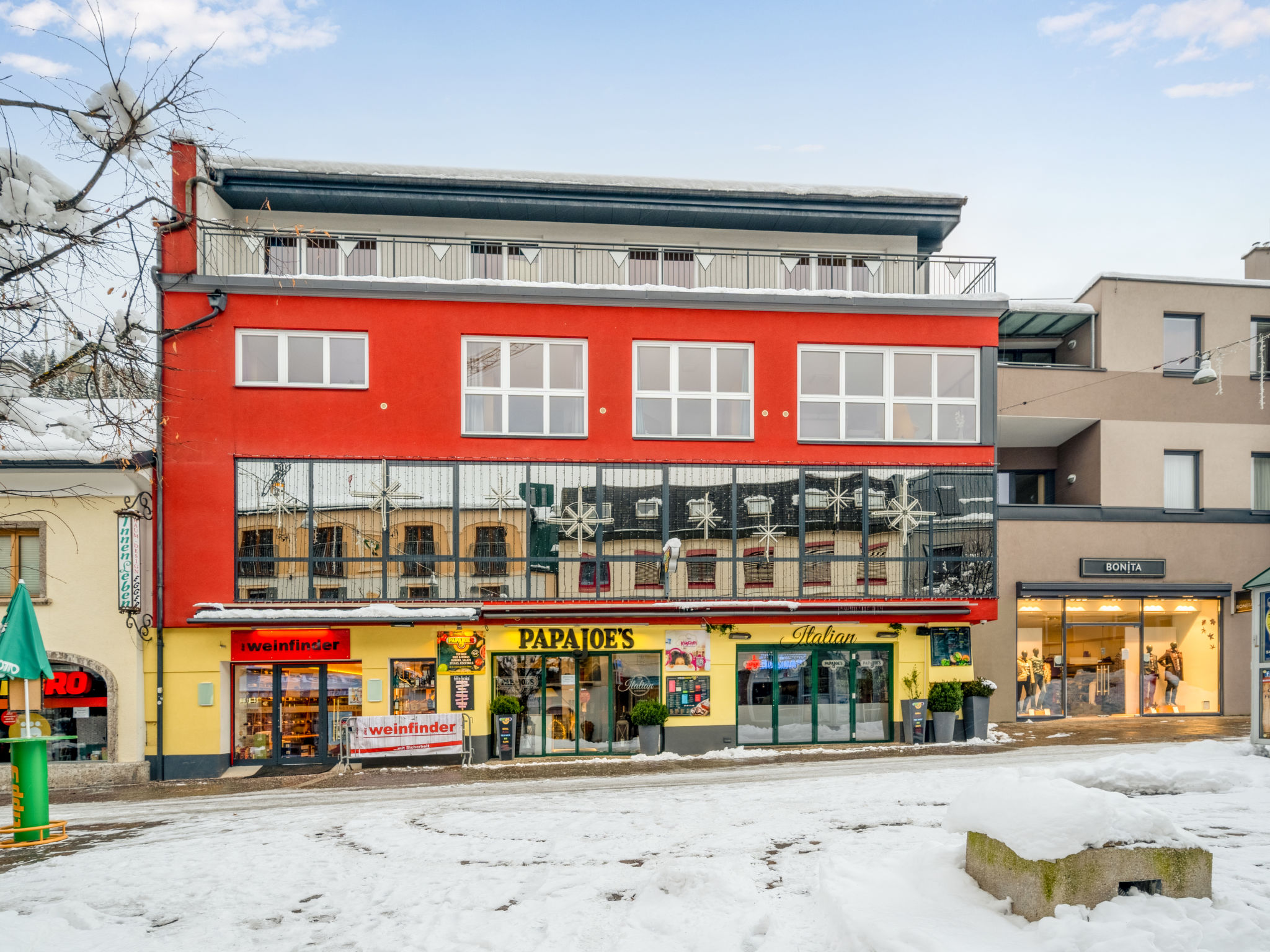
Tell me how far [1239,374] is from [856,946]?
Answer: 21117 millimetres

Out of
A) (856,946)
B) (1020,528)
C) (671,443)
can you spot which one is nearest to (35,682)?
(671,443)

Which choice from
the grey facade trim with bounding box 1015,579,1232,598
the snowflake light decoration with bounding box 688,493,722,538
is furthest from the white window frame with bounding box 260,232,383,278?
the grey facade trim with bounding box 1015,579,1232,598

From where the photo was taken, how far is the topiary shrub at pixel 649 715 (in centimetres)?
1535

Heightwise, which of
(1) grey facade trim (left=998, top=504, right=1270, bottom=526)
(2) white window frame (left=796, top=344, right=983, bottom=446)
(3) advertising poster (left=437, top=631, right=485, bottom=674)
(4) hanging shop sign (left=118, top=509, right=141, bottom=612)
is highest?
(2) white window frame (left=796, top=344, right=983, bottom=446)

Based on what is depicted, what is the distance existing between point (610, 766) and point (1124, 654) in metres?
13.5

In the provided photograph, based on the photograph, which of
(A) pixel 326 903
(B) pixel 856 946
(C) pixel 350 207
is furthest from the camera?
(C) pixel 350 207

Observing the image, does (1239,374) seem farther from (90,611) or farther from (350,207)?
(90,611)

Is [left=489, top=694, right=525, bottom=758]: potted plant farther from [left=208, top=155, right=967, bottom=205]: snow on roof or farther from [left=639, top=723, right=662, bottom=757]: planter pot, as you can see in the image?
[left=208, top=155, right=967, bottom=205]: snow on roof

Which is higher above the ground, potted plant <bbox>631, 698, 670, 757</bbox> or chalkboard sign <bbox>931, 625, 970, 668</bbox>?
chalkboard sign <bbox>931, 625, 970, 668</bbox>

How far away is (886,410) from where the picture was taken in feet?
54.4

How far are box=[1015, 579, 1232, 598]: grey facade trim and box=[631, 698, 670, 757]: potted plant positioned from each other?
9552 mm

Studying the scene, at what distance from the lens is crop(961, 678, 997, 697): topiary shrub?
1608 cm

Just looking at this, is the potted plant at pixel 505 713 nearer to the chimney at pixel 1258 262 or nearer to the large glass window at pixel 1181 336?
the large glass window at pixel 1181 336

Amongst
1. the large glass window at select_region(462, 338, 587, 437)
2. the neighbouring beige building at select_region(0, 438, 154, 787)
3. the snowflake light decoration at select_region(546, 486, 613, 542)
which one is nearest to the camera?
the neighbouring beige building at select_region(0, 438, 154, 787)
